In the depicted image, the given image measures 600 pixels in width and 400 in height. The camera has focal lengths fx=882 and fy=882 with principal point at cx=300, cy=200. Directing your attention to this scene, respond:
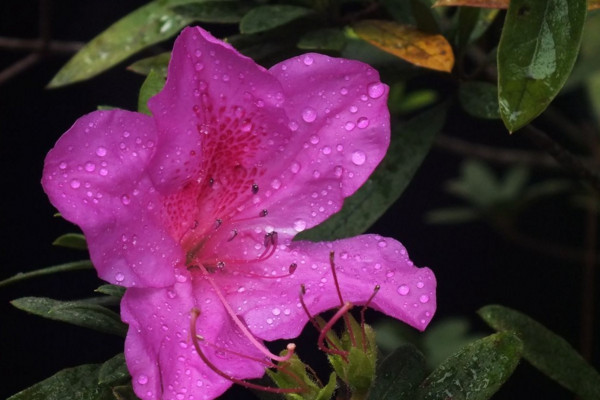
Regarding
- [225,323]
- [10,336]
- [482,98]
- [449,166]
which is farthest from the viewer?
[449,166]

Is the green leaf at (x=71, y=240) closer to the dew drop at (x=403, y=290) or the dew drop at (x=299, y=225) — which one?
the dew drop at (x=299, y=225)

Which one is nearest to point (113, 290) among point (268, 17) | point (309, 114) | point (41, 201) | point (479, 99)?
point (309, 114)

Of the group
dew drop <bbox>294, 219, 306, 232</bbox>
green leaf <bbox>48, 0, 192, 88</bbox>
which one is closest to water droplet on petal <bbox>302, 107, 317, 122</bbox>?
dew drop <bbox>294, 219, 306, 232</bbox>

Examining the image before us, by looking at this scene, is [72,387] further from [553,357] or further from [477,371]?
[553,357]

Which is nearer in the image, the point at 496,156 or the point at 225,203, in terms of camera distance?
the point at 225,203

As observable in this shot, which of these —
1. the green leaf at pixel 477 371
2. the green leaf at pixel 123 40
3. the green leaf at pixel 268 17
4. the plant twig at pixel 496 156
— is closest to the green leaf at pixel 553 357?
the green leaf at pixel 477 371

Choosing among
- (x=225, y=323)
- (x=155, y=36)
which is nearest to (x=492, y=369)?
(x=225, y=323)

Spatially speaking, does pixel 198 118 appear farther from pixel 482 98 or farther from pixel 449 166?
pixel 449 166
